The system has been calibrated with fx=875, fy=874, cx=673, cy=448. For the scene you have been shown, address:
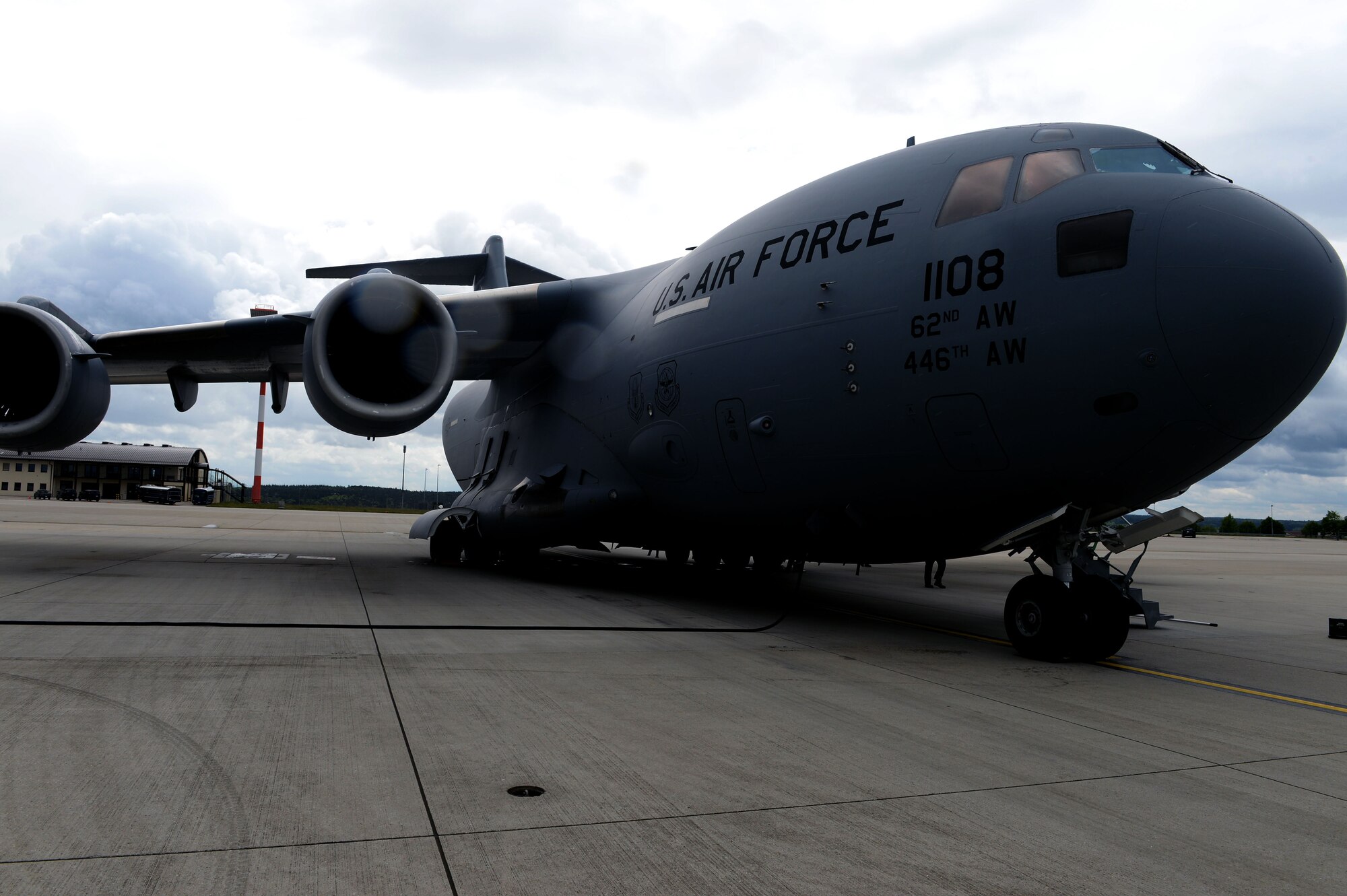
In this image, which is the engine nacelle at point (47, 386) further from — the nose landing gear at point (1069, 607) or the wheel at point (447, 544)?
the nose landing gear at point (1069, 607)

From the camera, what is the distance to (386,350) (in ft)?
34.4

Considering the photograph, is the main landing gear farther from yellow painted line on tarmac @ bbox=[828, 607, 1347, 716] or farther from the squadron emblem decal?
the squadron emblem decal

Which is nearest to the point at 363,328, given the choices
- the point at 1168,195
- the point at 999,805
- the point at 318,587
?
the point at 318,587

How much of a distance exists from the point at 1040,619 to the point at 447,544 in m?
9.72

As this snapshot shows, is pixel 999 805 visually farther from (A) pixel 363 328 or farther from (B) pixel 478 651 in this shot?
(A) pixel 363 328

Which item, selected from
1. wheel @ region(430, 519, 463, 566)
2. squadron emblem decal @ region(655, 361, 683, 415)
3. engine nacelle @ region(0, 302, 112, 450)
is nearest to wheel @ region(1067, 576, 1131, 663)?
squadron emblem decal @ region(655, 361, 683, 415)

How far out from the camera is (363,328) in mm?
9977

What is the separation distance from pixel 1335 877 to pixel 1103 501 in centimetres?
380

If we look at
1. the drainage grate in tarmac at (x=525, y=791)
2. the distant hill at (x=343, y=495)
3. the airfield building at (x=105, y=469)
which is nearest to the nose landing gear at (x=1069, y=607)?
the drainage grate in tarmac at (x=525, y=791)

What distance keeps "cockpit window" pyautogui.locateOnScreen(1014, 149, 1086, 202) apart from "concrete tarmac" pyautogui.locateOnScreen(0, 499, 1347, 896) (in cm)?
343

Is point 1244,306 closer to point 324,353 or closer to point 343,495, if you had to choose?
point 324,353

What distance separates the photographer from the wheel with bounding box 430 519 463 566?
1379 cm

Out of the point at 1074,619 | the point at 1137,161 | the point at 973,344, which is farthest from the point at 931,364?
the point at 1074,619

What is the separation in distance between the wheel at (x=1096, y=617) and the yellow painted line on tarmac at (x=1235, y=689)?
8.0 inches
